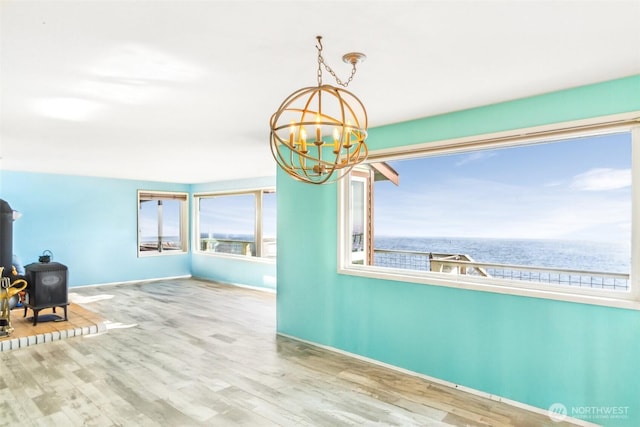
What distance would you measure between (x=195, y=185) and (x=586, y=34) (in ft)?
27.5

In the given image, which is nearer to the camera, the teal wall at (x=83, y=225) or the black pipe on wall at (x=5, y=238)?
the black pipe on wall at (x=5, y=238)

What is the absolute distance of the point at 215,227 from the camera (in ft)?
29.4

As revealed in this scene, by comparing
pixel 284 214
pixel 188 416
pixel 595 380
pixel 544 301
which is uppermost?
pixel 284 214

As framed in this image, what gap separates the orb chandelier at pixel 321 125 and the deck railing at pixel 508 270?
4.45 feet

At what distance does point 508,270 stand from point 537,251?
1.10 feet

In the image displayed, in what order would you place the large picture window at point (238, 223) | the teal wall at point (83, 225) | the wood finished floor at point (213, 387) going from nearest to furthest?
the wood finished floor at point (213, 387)
the teal wall at point (83, 225)
the large picture window at point (238, 223)

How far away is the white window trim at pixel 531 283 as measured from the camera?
7.92ft

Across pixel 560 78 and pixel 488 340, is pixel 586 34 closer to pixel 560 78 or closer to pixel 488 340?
pixel 560 78

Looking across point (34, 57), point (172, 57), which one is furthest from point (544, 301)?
point (34, 57)

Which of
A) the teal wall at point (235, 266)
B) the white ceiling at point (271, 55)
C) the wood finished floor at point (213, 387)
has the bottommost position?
the wood finished floor at point (213, 387)

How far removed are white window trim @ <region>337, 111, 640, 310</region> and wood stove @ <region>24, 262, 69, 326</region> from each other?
3784 millimetres

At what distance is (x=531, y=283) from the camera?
2840 mm

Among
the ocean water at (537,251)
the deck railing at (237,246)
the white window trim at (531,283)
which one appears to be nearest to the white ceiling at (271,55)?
the white window trim at (531,283)

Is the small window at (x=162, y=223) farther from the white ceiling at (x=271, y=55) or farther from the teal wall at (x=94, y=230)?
the white ceiling at (x=271, y=55)
